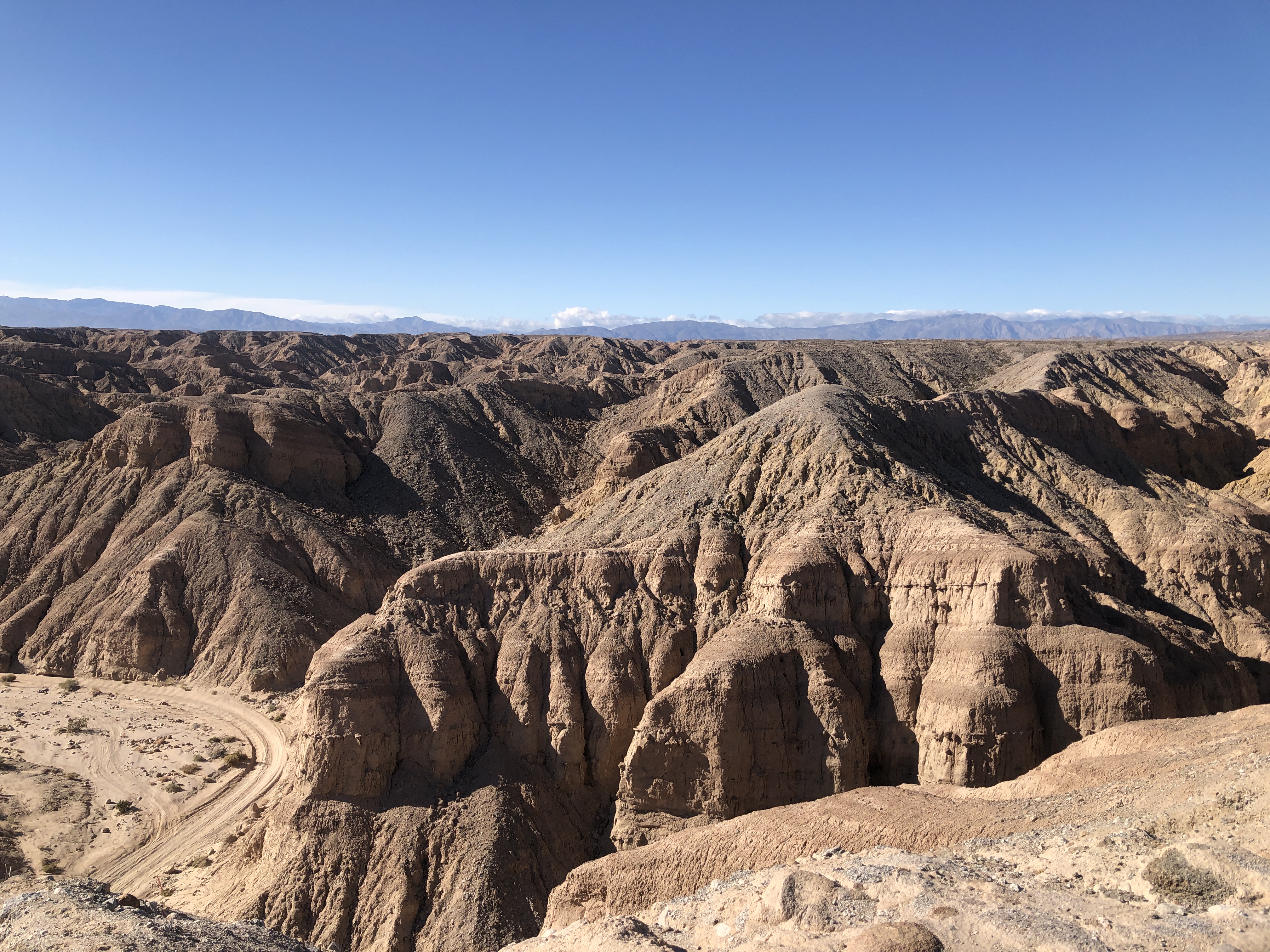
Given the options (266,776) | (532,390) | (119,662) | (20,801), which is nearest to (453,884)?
(266,776)

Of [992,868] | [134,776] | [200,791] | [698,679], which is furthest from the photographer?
[134,776]

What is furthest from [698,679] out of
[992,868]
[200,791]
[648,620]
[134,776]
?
[134,776]

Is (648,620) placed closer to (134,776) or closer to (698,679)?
(698,679)

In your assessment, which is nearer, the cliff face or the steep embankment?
the steep embankment

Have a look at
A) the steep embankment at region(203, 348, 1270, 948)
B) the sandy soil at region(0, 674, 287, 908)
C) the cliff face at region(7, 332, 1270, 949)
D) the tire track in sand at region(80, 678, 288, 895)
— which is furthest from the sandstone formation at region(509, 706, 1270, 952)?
the tire track in sand at region(80, 678, 288, 895)

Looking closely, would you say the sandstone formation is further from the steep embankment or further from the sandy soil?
the sandy soil

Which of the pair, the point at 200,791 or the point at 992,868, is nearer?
the point at 992,868

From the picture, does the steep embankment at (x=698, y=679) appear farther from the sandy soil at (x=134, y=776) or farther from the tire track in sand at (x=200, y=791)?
the sandy soil at (x=134, y=776)
